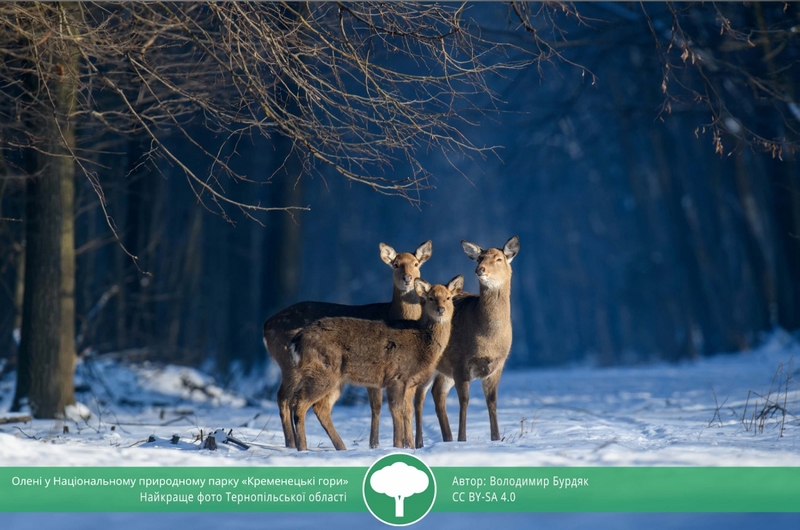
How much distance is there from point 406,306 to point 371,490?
177 inches

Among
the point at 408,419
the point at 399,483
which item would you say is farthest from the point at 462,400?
the point at 399,483

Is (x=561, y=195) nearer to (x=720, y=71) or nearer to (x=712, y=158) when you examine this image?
(x=712, y=158)

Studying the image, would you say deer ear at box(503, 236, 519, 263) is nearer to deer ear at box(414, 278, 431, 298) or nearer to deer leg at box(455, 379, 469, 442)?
deer ear at box(414, 278, 431, 298)

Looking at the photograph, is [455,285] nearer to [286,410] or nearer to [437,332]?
[437,332]

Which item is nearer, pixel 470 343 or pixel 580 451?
pixel 580 451

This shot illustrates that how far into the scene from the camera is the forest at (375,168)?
785cm

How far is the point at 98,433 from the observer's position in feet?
31.4

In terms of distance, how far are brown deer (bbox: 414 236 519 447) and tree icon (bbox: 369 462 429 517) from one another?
11.6 feet

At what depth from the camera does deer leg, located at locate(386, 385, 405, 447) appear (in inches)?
307

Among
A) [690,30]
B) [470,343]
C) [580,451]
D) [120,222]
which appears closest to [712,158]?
[690,30]

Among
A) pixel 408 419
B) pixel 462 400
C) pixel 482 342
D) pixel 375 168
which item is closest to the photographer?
pixel 408 419

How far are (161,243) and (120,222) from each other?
1.82 meters

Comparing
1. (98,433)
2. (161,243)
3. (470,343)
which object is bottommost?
(98,433)

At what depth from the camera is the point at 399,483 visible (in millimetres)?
4781
